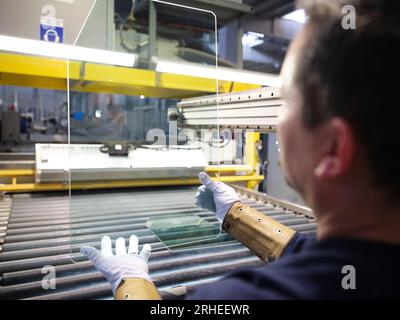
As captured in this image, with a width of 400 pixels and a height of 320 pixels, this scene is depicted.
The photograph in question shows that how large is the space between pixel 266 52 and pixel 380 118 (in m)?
6.72

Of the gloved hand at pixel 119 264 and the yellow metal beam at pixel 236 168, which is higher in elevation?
the yellow metal beam at pixel 236 168

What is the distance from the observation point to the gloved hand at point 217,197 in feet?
4.99

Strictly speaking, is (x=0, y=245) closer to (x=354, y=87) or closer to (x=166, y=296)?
(x=166, y=296)

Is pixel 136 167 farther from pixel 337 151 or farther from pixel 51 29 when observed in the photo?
pixel 337 151

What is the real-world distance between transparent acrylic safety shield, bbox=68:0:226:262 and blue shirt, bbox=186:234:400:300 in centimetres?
135

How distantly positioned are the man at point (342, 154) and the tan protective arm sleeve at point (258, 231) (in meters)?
0.70

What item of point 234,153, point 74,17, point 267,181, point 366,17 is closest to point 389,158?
point 366,17

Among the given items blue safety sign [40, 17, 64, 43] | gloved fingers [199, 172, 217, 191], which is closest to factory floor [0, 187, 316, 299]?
gloved fingers [199, 172, 217, 191]

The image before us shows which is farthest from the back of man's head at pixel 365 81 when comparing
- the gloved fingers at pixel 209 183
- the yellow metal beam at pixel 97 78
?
the yellow metal beam at pixel 97 78

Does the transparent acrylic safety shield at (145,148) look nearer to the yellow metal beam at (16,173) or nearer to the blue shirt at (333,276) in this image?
the yellow metal beam at (16,173)

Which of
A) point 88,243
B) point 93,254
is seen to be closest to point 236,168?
point 88,243

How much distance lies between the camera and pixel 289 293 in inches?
20.6
